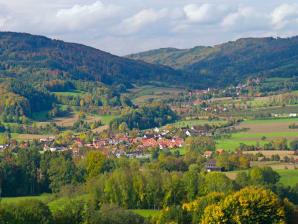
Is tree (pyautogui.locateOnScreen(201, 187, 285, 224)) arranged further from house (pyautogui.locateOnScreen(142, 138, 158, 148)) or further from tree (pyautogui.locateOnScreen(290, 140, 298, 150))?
house (pyautogui.locateOnScreen(142, 138, 158, 148))

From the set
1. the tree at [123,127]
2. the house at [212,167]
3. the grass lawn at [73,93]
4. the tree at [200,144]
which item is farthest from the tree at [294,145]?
the grass lawn at [73,93]

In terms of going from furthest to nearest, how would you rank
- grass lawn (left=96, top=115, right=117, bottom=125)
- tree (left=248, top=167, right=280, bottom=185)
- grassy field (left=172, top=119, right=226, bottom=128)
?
grass lawn (left=96, top=115, right=117, bottom=125)
grassy field (left=172, top=119, right=226, bottom=128)
tree (left=248, top=167, right=280, bottom=185)

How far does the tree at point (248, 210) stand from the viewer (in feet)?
155

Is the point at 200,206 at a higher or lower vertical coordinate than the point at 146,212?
higher

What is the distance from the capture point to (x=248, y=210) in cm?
4784

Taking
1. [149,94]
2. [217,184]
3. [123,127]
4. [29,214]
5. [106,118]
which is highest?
[149,94]

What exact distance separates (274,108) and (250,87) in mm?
45549

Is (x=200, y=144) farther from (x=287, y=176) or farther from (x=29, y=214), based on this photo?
(x=29, y=214)

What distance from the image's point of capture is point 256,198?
48.3 m

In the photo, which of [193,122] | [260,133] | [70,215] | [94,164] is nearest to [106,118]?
[193,122]

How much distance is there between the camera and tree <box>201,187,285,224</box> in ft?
155

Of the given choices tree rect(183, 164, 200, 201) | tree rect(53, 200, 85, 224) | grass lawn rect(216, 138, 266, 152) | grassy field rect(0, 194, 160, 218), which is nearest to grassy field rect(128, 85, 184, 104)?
grass lawn rect(216, 138, 266, 152)

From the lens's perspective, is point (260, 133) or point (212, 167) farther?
point (260, 133)

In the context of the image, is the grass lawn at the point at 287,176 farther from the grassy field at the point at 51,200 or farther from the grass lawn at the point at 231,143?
the grass lawn at the point at 231,143
